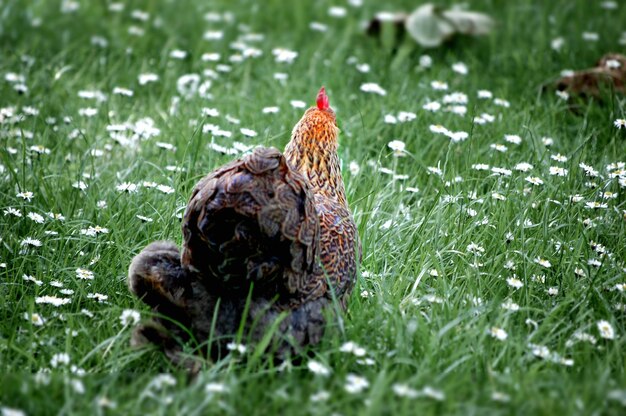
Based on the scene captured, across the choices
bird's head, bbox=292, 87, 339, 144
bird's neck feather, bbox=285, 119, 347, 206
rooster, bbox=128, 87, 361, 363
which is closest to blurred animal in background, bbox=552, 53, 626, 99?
bird's head, bbox=292, 87, 339, 144

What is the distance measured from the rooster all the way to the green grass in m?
0.12

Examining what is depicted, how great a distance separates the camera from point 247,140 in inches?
186

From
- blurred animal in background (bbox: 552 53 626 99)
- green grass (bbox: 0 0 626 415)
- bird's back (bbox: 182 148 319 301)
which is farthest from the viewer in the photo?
blurred animal in background (bbox: 552 53 626 99)

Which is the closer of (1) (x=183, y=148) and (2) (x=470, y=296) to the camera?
(2) (x=470, y=296)

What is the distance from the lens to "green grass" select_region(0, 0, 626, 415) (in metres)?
2.76

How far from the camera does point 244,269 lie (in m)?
2.99

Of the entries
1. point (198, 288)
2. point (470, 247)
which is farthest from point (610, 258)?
point (198, 288)

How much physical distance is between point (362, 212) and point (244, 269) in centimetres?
117

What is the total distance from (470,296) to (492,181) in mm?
1243

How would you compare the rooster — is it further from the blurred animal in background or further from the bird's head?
the blurred animal in background

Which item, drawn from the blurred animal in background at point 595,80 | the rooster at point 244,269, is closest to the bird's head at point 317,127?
the rooster at point 244,269

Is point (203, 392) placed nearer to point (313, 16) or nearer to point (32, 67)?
point (32, 67)

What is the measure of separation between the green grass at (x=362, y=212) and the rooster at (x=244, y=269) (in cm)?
12

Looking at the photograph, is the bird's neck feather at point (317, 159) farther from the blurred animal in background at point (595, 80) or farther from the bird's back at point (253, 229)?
the blurred animal in background at point (595, 80)
